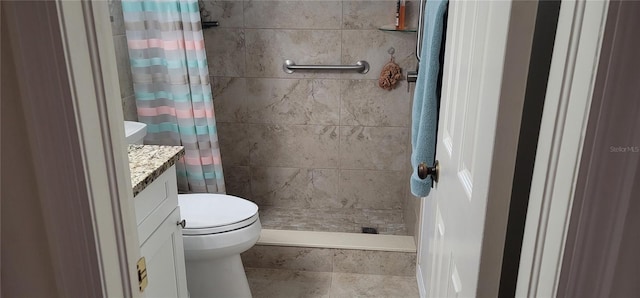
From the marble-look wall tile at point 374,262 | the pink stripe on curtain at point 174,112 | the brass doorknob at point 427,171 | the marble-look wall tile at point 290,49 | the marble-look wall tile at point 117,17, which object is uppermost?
the marble-look wall tile at point 117,17

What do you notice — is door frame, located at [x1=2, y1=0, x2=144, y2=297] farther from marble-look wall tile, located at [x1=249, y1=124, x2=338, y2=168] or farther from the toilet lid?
marble-look wall tile, located at [x1=249, y1=124, x2=338, y2=168]

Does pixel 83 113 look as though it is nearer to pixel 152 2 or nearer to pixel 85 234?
pixel 85 234

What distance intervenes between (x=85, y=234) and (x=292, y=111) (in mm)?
2333

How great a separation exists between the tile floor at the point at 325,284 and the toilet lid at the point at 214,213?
51 centimetres

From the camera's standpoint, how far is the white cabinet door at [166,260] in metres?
1.43

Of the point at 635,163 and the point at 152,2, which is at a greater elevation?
the point at 152,2

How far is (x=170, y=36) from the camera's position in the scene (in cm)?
233

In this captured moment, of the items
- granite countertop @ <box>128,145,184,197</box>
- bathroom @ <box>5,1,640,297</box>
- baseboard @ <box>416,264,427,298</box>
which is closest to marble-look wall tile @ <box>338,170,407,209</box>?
baseboard @ <box>416,264,427,298</box>

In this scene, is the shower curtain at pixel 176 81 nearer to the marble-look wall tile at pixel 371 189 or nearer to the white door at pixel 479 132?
the marble-look wall tile at pixel 371 189

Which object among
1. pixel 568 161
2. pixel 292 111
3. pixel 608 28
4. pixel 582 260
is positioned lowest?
pixel 292 111

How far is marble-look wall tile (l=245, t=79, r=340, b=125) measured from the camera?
289cm

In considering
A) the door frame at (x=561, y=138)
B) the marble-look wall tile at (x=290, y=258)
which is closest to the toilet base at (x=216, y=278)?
the marble-look wall tile at (x=290, y=258)

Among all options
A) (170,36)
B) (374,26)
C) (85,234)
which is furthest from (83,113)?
(374,26)

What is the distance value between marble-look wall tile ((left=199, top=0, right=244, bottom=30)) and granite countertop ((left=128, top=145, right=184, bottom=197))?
1.37 m
